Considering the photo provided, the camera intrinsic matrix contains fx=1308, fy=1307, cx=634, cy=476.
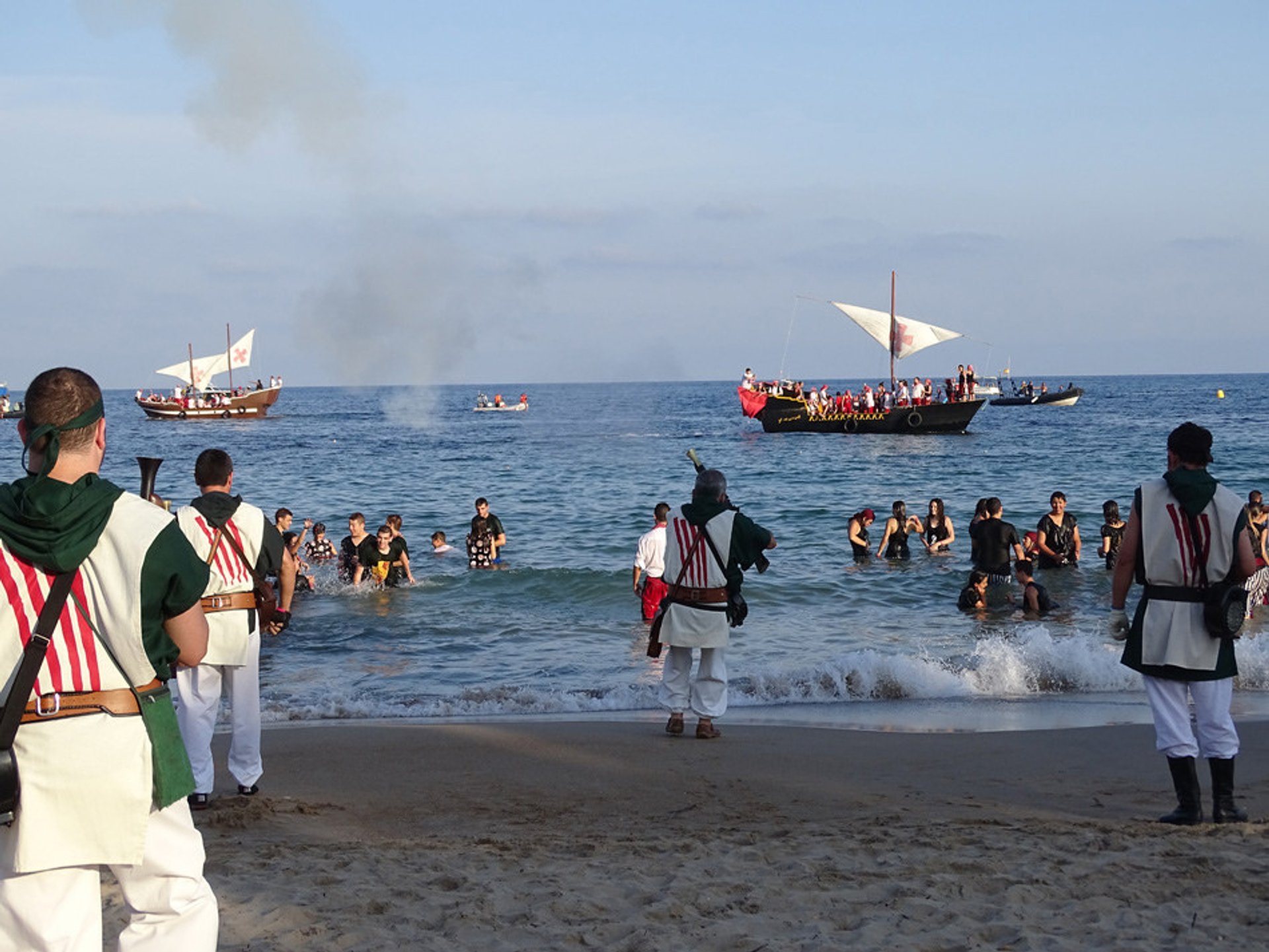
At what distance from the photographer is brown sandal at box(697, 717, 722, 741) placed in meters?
8.41

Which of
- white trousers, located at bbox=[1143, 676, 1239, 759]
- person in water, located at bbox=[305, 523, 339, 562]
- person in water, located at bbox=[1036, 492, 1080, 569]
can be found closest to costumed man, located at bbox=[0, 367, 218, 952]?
white trousers, located at bbox=[1143, 676, 1239, 759]

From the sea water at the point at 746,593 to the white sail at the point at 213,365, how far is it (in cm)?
3333

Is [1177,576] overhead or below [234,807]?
overhead

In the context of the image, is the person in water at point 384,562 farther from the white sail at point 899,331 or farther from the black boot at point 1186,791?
the white sail at point 899,331

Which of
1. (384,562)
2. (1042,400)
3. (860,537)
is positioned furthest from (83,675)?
(1042,400)

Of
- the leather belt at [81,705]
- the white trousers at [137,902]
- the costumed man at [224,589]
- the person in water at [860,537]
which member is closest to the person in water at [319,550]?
the person in water at [860,537]

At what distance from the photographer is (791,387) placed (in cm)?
5806

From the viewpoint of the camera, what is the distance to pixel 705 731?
841cm

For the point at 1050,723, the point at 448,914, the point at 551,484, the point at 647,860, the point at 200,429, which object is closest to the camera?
the point at 448,914

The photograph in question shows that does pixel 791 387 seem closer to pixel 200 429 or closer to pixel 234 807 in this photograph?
pixel 200 429

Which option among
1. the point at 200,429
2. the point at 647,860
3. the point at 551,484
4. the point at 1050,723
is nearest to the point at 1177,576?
the point at 647,860

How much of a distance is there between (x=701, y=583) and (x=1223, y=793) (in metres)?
3.19

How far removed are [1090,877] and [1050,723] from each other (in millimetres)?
4219

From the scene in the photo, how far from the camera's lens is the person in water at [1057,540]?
16422 millimetres
